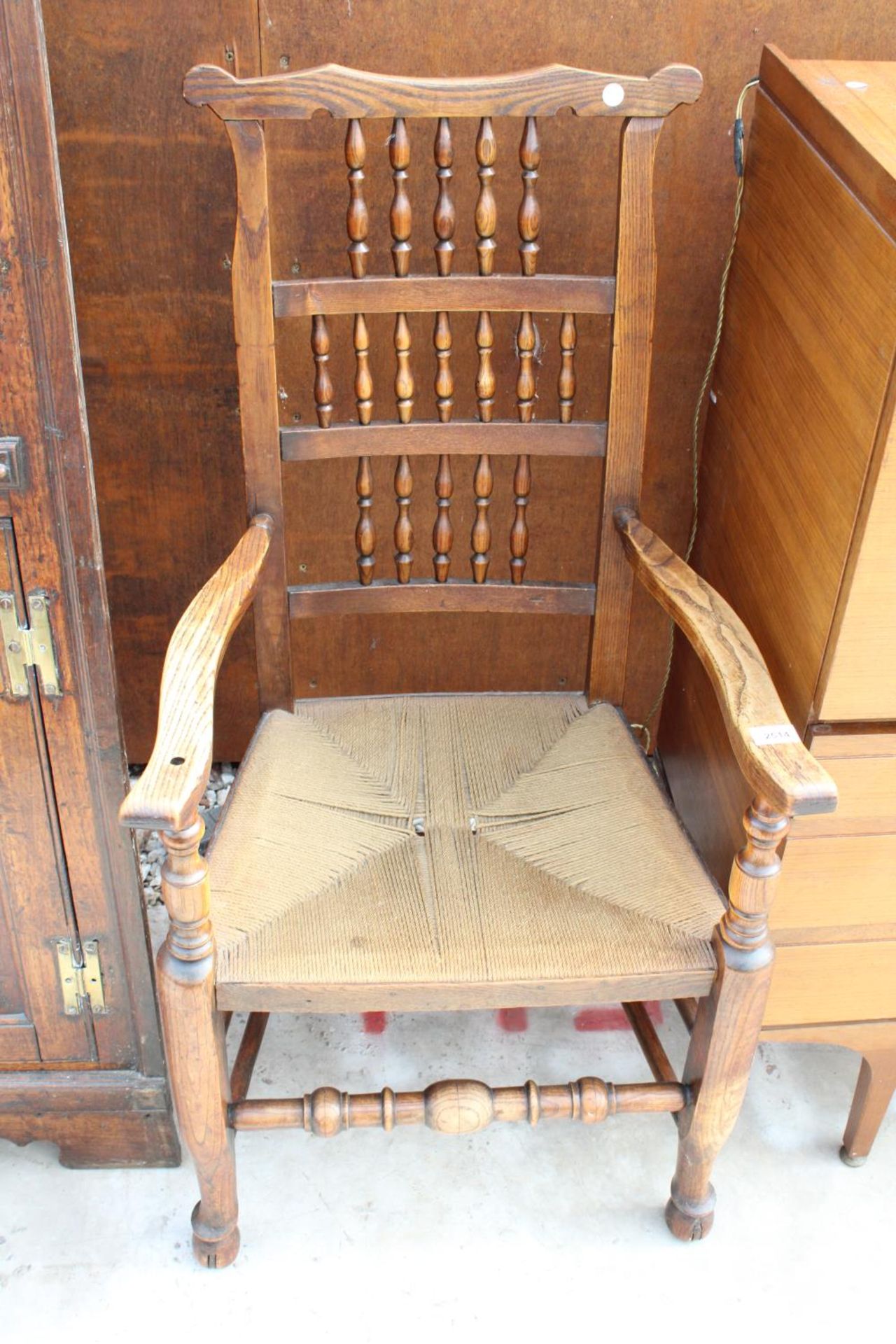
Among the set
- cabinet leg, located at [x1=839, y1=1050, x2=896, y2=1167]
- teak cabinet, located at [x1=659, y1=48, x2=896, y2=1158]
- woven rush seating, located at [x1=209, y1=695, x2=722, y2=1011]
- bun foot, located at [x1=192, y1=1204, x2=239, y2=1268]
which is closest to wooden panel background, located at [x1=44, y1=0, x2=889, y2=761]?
teak cabinet, located at [x1=659, y1=48, x2=896, y2=1158]

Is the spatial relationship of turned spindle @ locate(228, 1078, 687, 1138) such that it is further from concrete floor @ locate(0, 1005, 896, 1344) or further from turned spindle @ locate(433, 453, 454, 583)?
turned spindle @ locate(433, 453, 454, 583)

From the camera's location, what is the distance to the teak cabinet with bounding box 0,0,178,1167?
1.07 metres

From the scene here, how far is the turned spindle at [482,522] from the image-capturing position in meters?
1.50

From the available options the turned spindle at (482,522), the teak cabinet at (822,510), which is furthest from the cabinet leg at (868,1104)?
the turned spindle at (482,522)

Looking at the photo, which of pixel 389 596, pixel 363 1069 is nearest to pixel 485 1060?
pixel 363 1069

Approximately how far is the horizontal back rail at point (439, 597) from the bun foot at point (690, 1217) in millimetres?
721

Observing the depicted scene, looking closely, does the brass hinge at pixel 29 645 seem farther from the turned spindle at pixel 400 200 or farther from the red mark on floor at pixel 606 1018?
the red mark on floor at pixel 606 1018

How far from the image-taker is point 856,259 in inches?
44.8

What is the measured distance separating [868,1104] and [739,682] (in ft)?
2.16

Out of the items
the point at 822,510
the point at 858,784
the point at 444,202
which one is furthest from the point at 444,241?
the point at 858,784

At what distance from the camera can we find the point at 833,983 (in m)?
1.43

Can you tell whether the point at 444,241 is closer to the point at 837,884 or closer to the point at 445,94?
the point at 445,94

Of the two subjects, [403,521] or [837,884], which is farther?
[403,521]

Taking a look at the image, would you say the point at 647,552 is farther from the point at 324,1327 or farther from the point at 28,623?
the point at 324,1327
